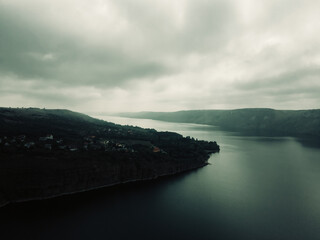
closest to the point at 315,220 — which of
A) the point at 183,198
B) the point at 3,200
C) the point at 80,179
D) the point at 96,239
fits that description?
the point at 183,198

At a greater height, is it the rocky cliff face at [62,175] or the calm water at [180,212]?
the rocky cliff face at [62,175]

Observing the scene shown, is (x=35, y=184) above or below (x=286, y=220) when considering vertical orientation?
above

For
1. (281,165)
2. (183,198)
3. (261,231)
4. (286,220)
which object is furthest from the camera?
(281,165)

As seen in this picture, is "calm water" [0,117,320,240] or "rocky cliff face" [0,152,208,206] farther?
"rocky cliff face" [0,152,208,206]

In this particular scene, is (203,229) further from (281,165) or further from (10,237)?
(281,165)

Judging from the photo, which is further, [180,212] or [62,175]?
[62,175]

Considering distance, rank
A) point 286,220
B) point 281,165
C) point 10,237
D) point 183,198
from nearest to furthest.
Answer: point 10,237, point 286,220, point 183,198, point 281,165

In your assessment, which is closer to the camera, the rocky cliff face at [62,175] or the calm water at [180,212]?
the calm water at [180,212]

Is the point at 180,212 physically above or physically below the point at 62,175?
below
